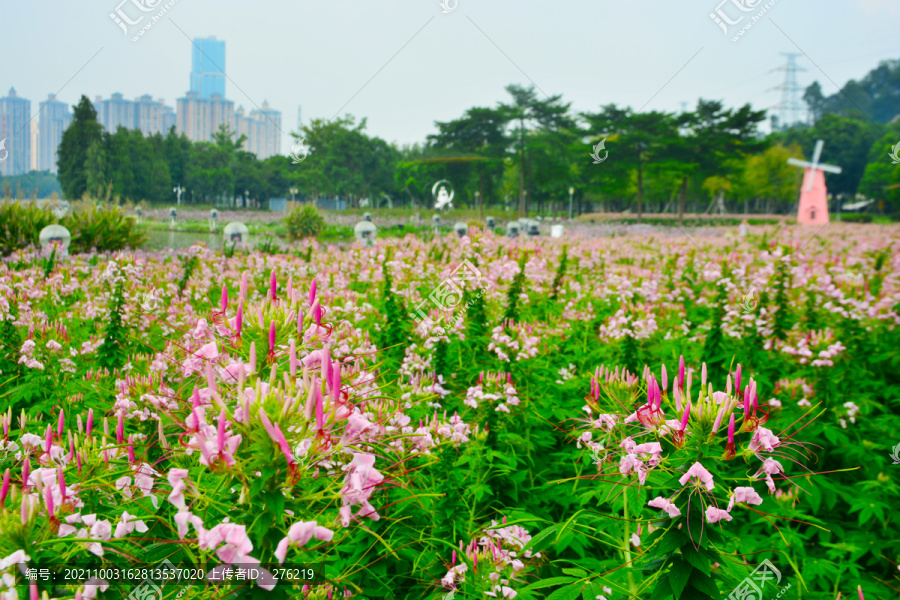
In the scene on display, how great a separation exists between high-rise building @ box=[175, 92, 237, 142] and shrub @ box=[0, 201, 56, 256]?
727 cm

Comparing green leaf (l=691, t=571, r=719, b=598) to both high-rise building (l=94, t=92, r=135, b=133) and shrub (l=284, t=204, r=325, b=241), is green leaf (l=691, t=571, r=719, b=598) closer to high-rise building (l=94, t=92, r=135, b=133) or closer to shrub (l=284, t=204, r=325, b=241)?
shrub (l=284, t=204, r=325, b=241)

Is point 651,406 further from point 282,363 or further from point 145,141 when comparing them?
point 145,141

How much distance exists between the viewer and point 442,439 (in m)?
2.34

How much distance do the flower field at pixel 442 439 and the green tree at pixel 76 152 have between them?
27.3 feet

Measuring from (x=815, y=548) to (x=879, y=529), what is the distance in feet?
1.33

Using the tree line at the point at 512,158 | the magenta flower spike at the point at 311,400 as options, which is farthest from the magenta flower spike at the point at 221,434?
the tree line at the point at 512,158

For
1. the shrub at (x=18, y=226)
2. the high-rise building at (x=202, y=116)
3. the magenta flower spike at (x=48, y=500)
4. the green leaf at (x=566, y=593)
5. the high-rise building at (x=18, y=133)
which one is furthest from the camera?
the high-rise building at (x=202, y=116)

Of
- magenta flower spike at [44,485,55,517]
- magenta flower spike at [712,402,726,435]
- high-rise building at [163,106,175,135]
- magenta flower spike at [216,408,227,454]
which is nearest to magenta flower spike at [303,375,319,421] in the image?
magenta flower spike at [216,408,227,454]

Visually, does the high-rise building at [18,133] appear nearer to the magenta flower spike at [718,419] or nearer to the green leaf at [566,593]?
the green leaf at [566,593]

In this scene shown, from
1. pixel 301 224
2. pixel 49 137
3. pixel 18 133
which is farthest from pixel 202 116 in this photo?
pixel 18 133

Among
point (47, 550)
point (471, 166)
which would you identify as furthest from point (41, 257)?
point (471, 166)

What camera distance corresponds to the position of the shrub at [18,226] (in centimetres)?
909

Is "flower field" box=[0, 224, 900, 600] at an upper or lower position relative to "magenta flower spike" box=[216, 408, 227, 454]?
lower

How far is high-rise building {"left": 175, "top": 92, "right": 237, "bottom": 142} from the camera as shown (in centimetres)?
1619
